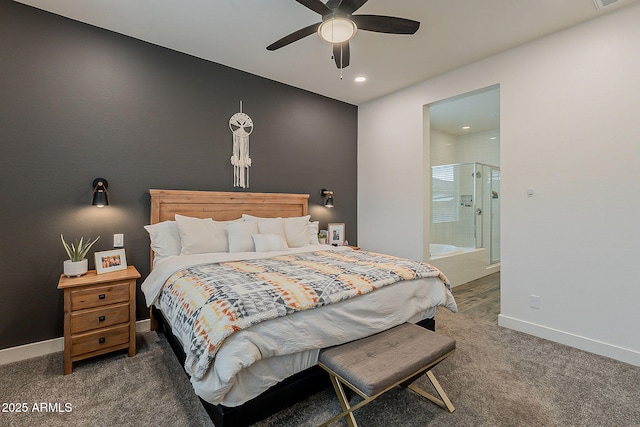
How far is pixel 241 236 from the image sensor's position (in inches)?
117

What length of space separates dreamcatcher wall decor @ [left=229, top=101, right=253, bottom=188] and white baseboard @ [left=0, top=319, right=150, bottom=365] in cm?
217

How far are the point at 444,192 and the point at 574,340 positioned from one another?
3.32 meters

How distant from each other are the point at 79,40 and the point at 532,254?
4.68 metres

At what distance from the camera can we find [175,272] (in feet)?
7.30

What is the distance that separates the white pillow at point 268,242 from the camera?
296 cm

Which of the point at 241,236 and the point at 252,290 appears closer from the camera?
the point at 252,290

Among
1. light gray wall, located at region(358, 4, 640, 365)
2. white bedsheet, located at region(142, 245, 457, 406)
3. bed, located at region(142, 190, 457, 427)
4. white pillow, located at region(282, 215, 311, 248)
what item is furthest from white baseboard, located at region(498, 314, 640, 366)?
white pillow, located at region(282, 215, 311, 248)

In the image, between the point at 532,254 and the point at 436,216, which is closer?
the point at 532,254

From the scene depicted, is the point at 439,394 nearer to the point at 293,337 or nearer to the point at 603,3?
the point at 293,337

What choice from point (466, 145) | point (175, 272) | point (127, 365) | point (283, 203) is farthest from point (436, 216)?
point (127, 365)

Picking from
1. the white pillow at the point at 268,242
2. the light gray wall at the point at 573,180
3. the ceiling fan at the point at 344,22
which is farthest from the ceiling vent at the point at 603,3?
the white pillow at the point at 268,242

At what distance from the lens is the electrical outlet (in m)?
2.80

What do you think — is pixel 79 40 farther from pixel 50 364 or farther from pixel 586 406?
pixel 586 406

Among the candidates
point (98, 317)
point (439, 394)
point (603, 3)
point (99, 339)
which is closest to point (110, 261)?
point (98, 317)
